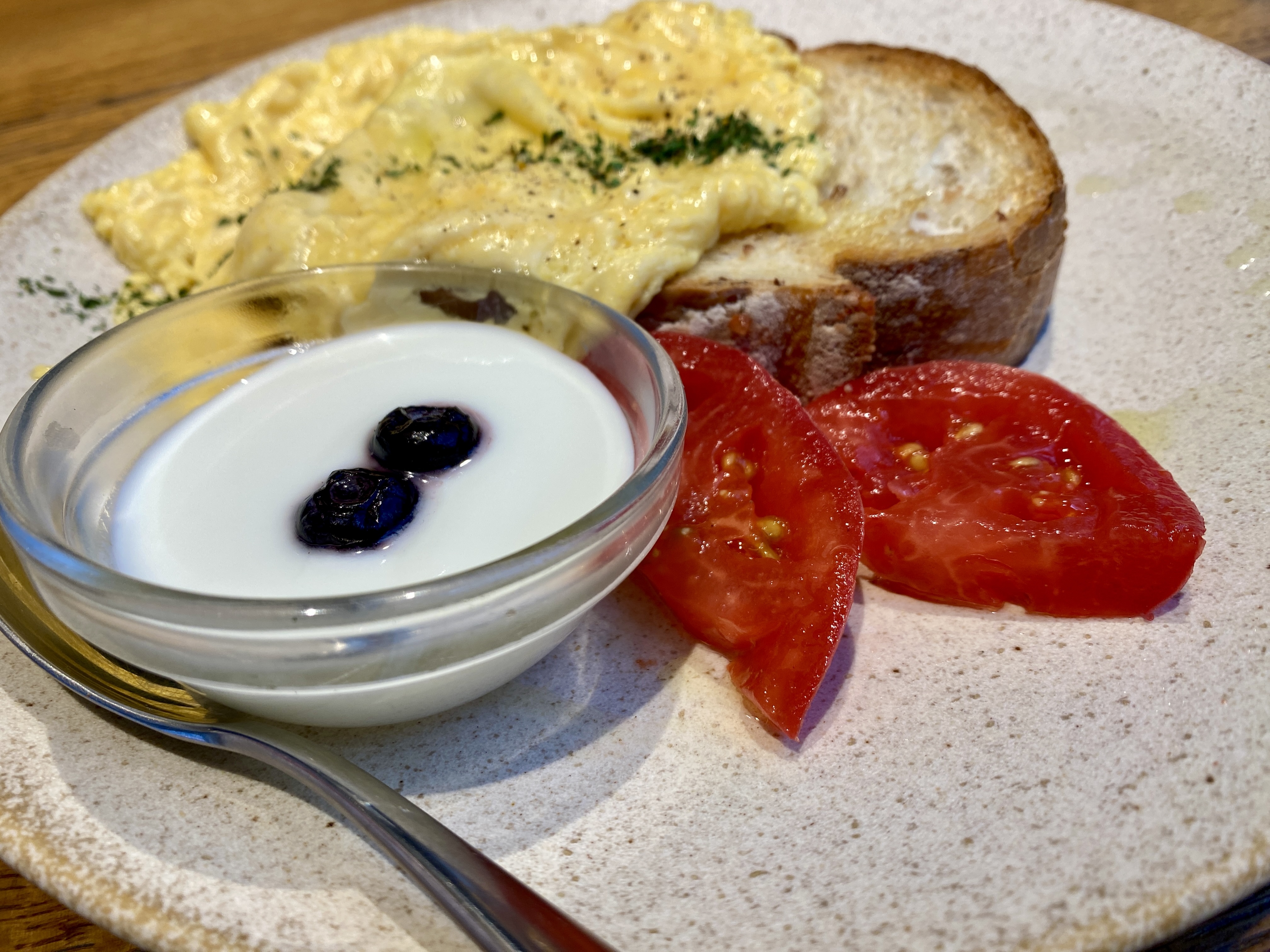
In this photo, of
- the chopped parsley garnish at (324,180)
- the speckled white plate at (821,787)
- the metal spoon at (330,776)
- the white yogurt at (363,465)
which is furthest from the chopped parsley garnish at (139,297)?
the speckled white plate at (821,787)

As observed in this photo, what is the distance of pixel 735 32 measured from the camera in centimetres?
285

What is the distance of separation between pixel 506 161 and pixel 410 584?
152cm

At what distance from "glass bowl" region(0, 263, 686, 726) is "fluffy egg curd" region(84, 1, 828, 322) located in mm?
185

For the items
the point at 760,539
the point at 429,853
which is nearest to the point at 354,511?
the point at 429,853

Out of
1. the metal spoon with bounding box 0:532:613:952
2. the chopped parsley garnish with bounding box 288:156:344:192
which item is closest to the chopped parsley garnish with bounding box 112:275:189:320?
the chopped parsley garnish with bounding box 288:156:344:192

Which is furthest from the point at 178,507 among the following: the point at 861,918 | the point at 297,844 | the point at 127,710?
the point at 861,918

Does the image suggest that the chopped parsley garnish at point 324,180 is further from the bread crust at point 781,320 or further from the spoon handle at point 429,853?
the spoon handle at point 429,853

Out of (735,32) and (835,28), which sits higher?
(735,32)

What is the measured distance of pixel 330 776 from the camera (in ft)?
4.47

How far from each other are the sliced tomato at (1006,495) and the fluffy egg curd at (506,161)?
0.61m

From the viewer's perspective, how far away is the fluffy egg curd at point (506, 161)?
7.15ft

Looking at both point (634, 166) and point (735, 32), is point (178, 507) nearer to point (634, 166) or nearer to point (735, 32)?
point (634, 166)

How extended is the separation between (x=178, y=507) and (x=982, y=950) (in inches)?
54.4

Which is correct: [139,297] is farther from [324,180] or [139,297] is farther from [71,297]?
[324,180]
